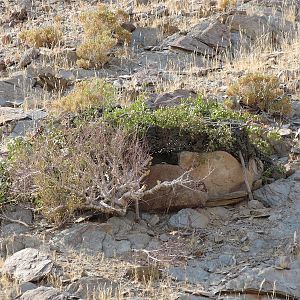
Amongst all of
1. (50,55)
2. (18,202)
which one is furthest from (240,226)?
(50,55)

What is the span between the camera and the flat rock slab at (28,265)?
5.64 meters

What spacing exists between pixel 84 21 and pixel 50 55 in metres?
1.48

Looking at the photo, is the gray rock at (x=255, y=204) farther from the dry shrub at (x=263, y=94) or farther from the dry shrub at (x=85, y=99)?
the dry shrub at (x=263, y=94)

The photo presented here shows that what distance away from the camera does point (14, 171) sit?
6.91 meters

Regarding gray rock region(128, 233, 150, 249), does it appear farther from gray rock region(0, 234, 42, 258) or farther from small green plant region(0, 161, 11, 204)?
small green plant region(0, 161, 11, 204)

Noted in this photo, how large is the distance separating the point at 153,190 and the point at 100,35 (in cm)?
615

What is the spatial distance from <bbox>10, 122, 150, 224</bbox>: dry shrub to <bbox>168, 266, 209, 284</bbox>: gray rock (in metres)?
0.97

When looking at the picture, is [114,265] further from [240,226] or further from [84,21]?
[84,21]

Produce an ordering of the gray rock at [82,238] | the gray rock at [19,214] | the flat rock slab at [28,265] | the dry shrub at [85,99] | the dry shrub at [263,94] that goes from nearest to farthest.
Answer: the flat rock slab at [28,265] → the gray rock at [82,238] → the gray rock at [19,214] → the dry shrub at [85,99] → the dry shrub at [263,94]

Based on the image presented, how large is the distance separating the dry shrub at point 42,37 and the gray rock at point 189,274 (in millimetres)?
7535

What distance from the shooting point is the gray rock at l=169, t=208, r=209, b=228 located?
6.75m

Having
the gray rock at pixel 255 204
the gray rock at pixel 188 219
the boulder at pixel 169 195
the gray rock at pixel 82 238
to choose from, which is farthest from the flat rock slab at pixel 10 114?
the gray rock at pixel 255 204

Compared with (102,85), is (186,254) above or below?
below

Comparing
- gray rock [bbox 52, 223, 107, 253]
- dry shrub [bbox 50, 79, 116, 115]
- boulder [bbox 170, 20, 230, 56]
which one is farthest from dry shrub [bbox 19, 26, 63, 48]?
gray rock [bbox 52, 223, 107, 253]
